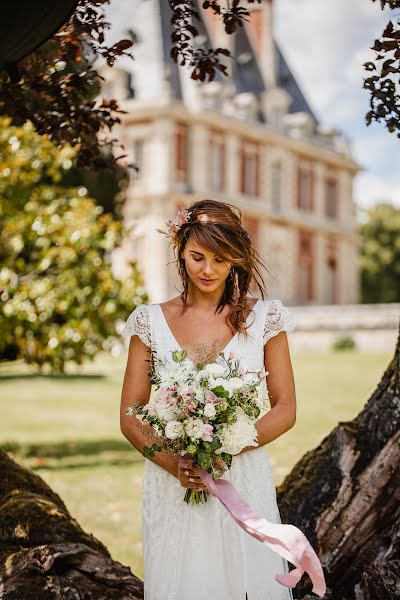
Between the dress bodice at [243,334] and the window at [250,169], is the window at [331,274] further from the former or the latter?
the dress bodice at [243,334]

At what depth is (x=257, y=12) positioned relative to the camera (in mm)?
46375

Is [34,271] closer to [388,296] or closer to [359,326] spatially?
[359,326]

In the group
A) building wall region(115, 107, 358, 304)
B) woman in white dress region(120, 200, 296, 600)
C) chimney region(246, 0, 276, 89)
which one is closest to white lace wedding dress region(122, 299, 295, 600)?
woman in white dress region(120, 200, 296, 600)

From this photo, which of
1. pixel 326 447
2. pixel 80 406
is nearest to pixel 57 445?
pixel 80 406

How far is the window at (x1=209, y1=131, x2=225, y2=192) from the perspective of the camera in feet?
140

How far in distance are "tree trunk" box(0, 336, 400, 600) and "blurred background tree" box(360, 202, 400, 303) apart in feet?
174

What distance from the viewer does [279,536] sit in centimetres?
306

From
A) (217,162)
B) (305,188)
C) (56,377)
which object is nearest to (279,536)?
(56,377)

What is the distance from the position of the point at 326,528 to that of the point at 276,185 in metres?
42.0

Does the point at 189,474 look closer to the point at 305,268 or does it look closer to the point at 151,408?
the point at 151,408

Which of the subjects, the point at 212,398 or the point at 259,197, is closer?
the point at 212,398

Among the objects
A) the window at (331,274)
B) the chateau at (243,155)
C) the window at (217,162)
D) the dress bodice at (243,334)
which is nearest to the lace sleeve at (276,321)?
the dress bodice at (243,334)

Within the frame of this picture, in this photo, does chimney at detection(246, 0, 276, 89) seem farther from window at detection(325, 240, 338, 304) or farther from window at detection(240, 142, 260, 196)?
window at detection(325, 240, 338, 304)

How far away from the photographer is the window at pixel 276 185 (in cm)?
4544
